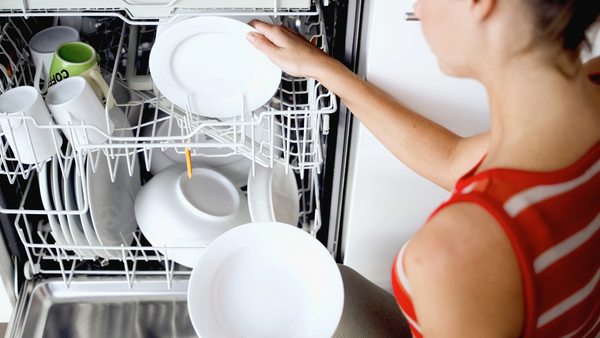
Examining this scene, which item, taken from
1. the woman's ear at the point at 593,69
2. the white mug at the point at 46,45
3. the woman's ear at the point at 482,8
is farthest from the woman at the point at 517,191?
the white mug at the point at 46,45

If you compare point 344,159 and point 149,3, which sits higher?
point 149,3

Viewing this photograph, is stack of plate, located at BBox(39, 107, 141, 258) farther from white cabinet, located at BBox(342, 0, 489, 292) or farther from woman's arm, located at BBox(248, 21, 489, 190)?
white cabinet, located at BBox(342, 0, 489, 292)

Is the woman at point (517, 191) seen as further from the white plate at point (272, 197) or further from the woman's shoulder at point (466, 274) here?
the white plate at point (272, 197)

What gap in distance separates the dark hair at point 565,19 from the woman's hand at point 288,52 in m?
0.38

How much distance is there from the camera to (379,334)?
95cm

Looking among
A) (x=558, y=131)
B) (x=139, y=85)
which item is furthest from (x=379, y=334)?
(x=139, y=85)

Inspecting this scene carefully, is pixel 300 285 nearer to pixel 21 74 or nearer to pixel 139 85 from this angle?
pixel 139 85

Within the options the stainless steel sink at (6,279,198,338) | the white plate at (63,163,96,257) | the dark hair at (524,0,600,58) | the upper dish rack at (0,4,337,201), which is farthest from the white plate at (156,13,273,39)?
the stainless steel sink at (6,279,198,338)

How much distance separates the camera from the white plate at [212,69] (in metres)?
0.87

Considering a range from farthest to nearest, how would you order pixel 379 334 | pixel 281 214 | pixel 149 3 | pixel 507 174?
pixel 281 214 → pixel 379 334 → pixel 149 3 → pixel 507 174

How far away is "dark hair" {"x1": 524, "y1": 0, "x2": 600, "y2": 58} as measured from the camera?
49 cm

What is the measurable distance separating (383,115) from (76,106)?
50 cm

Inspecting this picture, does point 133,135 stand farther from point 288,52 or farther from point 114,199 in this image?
point 288,52

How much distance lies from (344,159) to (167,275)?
1.53ft
